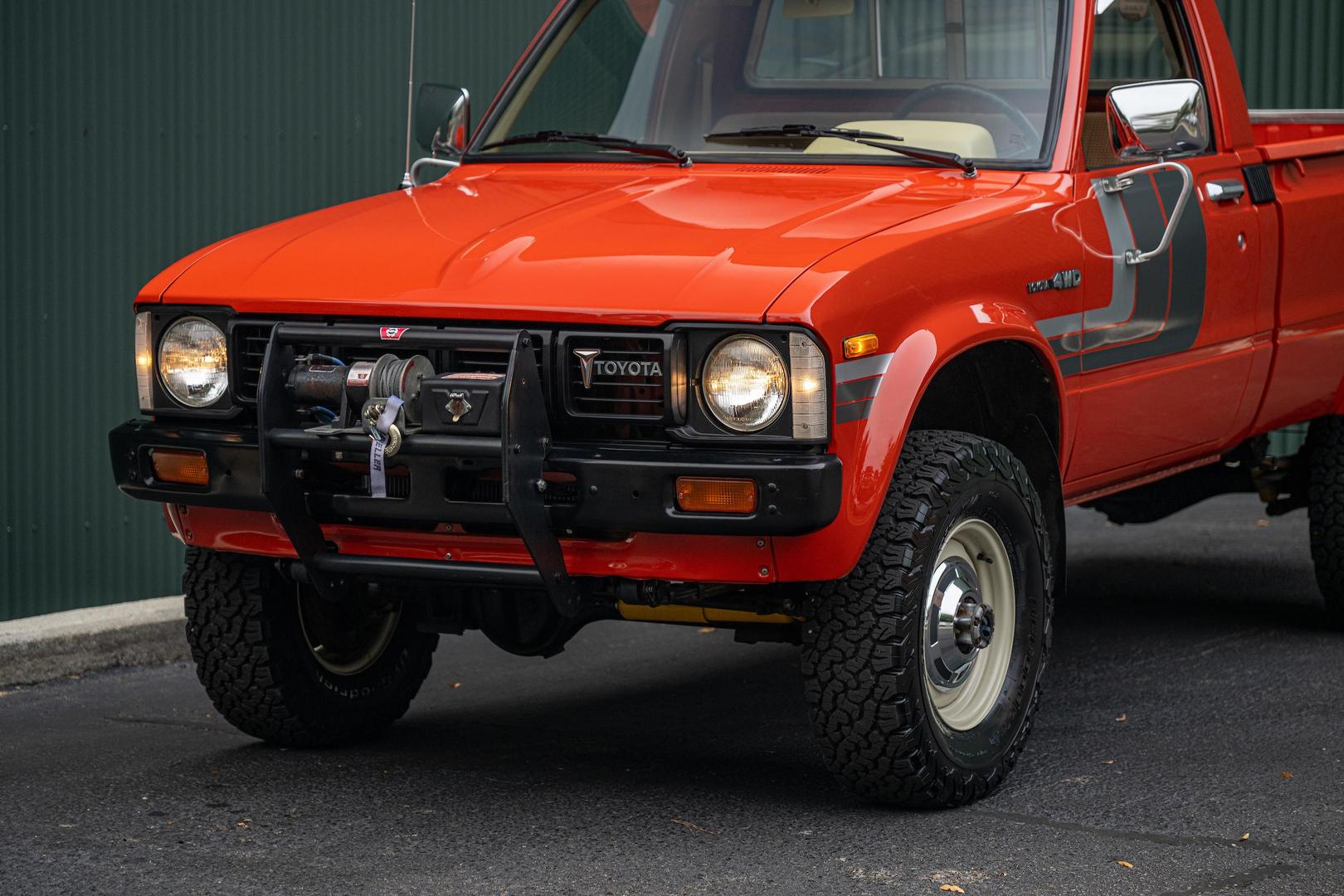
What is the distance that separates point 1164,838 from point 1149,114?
203cm

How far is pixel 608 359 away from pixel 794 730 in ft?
5.73

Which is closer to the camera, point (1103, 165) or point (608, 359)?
point (608, 359)

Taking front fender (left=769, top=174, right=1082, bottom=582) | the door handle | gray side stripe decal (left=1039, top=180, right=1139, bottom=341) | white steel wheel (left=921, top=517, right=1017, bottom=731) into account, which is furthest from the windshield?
white steel wheel (left=921, top=517, right=1017, bottom=731)

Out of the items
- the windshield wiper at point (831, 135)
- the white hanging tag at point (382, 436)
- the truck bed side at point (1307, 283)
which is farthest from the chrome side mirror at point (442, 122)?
the truck bed side at point (1307, 283)

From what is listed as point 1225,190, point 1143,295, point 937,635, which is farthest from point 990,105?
point 937,635

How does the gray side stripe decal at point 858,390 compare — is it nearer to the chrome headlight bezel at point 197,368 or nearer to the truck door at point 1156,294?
the truck door at point 1156,294

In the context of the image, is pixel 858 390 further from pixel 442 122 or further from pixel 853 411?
pixel 442 122

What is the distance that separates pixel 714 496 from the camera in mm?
4148

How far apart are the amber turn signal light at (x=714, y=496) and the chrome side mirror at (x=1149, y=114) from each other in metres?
1.88

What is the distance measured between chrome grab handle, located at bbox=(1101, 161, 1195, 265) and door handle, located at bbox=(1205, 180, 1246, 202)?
0.09 meters

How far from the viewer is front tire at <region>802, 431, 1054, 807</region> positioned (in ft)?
14.5

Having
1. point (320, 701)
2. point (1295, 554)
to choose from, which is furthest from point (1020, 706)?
point (1295, 554)

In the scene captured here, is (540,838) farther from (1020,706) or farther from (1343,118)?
(1343,118)

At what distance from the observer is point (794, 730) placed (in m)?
5.58
